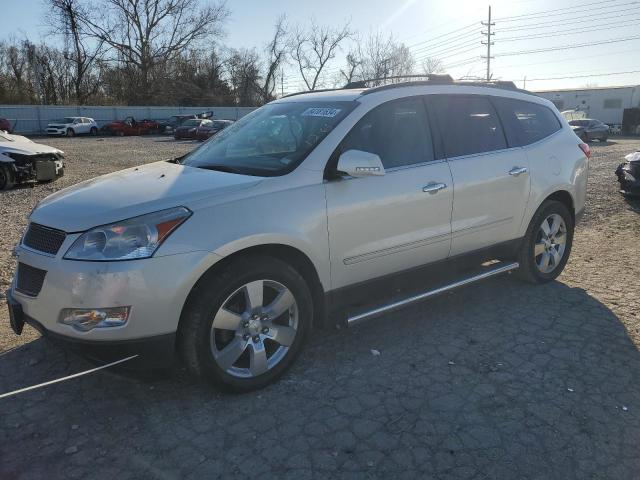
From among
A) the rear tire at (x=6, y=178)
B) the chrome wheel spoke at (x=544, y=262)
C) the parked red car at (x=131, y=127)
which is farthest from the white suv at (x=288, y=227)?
the parked red car at (x=131, y=127)

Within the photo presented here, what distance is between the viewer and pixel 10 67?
5553cm

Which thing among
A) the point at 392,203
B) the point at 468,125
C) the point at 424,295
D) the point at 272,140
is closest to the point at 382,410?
the point at 424,295

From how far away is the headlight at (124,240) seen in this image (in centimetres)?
284

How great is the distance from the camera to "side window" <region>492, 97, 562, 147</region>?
483 centimetres

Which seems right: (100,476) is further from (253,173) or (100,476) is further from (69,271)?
(253,173)

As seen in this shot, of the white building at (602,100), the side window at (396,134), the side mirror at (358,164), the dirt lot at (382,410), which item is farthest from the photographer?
the white building at (602,100)

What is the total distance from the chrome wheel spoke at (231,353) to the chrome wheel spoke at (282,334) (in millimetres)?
186

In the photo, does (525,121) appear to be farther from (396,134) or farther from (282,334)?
(282,334)

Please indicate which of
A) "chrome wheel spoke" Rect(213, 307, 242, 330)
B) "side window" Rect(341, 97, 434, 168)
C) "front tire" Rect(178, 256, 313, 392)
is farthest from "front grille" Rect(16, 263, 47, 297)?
"side window" Rect(341, 97, 434, 168)

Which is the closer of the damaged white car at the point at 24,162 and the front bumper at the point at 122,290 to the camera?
the front bumper at the point at 122,290

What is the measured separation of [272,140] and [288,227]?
39.0 inches

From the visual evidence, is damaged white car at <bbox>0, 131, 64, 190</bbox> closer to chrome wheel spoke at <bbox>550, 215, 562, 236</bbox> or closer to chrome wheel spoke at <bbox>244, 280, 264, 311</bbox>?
chrome wheel spoke at <bbox>244, 280, 264, 311</bbox>

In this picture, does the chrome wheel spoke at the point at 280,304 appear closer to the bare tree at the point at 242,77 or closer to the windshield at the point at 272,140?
the windshield at the point at 272,140

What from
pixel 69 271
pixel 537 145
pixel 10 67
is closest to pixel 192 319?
pixel 69 271
